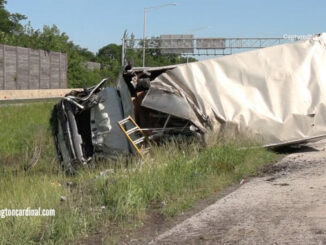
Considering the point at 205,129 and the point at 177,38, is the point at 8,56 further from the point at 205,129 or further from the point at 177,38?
the point at 205,129

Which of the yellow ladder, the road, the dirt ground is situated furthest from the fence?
the dirt ground

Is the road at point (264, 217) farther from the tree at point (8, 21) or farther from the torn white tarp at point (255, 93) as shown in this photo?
the tree at point (8, 21)

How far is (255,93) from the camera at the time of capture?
453 inches

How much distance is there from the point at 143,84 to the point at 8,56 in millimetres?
34977

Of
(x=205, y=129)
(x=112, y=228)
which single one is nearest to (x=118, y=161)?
(x=205, y=129)

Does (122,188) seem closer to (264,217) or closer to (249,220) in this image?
(249,220)

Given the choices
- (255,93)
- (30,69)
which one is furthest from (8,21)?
(255,93)

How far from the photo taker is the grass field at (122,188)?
5879 millimetres

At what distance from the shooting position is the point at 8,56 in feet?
143

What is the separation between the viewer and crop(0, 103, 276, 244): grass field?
5.88 meters

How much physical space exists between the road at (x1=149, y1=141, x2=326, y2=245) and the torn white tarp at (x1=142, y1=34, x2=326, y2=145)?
248 cm

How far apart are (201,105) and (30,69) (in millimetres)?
39256

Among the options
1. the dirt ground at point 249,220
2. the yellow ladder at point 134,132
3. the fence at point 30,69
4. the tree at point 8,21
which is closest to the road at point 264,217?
the dirt ground at point 249,220

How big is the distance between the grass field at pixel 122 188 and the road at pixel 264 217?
0.57 meters
